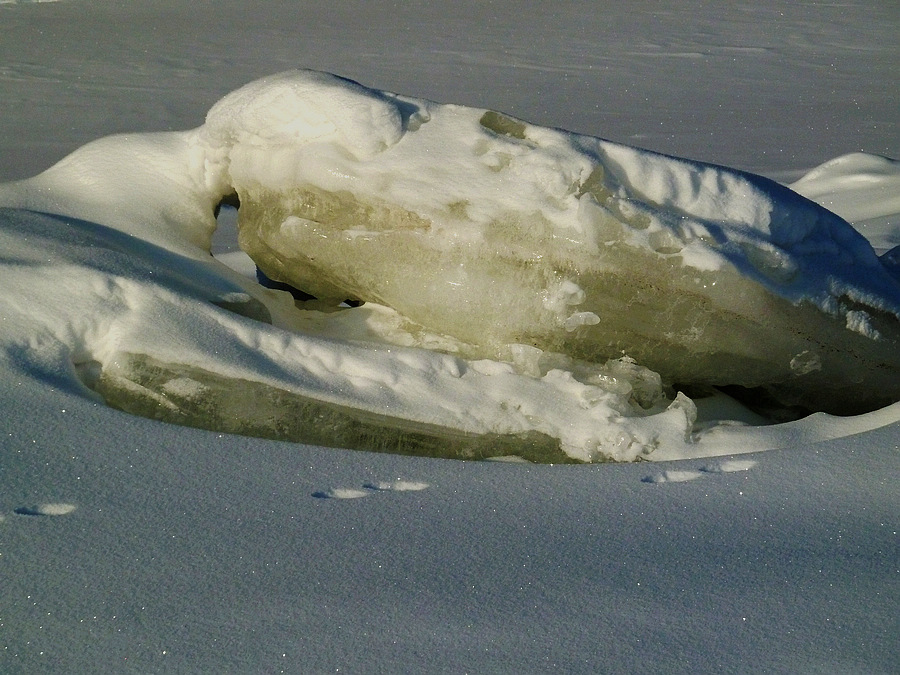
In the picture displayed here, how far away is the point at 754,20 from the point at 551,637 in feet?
30.3

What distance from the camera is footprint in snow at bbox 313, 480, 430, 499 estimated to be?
5.69ft

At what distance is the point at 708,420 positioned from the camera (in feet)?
7.45

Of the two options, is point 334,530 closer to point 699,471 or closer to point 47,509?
point 47,509

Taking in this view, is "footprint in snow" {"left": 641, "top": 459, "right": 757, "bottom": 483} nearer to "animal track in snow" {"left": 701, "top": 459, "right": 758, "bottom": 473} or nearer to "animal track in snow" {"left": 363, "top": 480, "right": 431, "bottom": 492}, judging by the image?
"animal track in snow" {"left": 701, "top": 459, "right": 758, "bottom": 473}

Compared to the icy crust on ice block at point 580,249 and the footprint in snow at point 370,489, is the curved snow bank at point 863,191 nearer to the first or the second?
the icy crust on ice block at point 580,249

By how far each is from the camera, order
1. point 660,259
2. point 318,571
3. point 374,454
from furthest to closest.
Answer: point 660,259, point 374,454, point 318,571

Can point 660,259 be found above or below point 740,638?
above

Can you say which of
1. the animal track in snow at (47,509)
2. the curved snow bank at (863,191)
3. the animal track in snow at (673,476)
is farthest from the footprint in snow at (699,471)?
the curved snow bank at (863,191)

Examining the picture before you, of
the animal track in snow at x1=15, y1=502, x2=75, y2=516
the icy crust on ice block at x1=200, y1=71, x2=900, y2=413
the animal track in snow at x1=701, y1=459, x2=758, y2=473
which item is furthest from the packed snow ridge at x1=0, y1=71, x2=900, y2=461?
the animal track in snow at x1=15, y1=502, x2=75, y2=516

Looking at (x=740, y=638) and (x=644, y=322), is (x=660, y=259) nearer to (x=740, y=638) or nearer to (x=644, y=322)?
(x=644, y=322)

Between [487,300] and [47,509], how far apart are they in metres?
1.03

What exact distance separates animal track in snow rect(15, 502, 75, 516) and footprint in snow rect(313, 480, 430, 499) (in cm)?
39

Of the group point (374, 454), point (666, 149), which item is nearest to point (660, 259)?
point (374, 454)

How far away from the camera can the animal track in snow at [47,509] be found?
159cm
